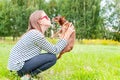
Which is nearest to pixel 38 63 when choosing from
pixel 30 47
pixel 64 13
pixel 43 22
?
pixel 30 47

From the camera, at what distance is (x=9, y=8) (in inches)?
2132

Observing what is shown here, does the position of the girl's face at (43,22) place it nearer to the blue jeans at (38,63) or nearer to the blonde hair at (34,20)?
the blonde hair at (34,20)

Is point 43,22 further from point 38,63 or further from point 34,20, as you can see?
point 38,63

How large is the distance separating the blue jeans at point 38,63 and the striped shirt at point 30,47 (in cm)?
8

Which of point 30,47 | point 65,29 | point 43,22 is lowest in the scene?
point 30,47

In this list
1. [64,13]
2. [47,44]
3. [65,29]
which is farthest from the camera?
[64,13]

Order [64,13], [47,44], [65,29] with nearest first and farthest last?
[47,44], [65,29], [64,13]

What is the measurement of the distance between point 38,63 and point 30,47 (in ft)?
1.02

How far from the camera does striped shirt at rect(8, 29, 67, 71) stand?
20.6ft

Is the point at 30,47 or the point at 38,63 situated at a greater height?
the point at 30,47

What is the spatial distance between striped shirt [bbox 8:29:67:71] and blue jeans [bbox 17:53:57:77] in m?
0.08

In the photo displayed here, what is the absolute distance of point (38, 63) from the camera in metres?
6.36

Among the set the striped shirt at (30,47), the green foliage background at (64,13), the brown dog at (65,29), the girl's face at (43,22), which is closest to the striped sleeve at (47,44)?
the striped shirt at (30,47)

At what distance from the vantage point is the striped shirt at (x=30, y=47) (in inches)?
248
